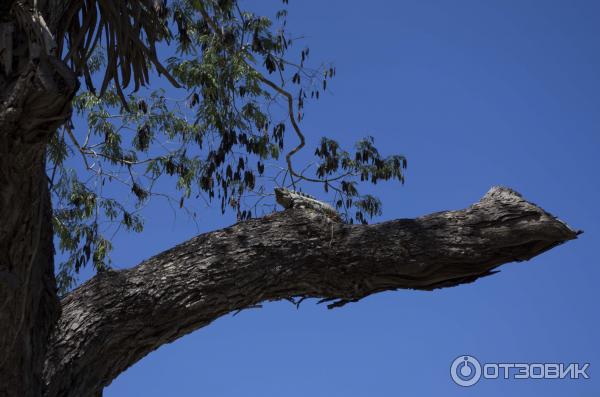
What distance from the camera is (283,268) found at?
4820mm

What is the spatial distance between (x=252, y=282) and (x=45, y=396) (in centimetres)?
116

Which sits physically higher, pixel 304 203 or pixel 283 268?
pixel 304 203

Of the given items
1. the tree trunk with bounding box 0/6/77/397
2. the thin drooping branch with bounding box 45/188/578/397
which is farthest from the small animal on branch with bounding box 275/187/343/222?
the tree trunk with bounding box 0/6/77/397

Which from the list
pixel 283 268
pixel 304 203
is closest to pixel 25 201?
pixel 283 268

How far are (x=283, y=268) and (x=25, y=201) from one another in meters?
1.61

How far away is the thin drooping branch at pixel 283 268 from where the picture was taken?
465 centimetres

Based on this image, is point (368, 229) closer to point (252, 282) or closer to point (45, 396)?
point (252, 282)

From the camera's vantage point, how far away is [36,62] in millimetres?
3238

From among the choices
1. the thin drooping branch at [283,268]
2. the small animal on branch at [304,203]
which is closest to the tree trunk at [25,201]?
the thin drooping branch at [283,268]

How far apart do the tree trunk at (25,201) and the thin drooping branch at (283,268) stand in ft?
1.12

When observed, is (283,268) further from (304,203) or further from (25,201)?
(25,201)

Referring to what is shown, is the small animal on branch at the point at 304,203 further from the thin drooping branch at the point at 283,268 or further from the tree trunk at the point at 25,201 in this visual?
the tree trunk at the point at 25,201

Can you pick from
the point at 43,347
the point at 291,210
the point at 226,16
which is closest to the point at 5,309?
the point at 43,347

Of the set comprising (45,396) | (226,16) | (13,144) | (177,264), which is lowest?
(45,396)
